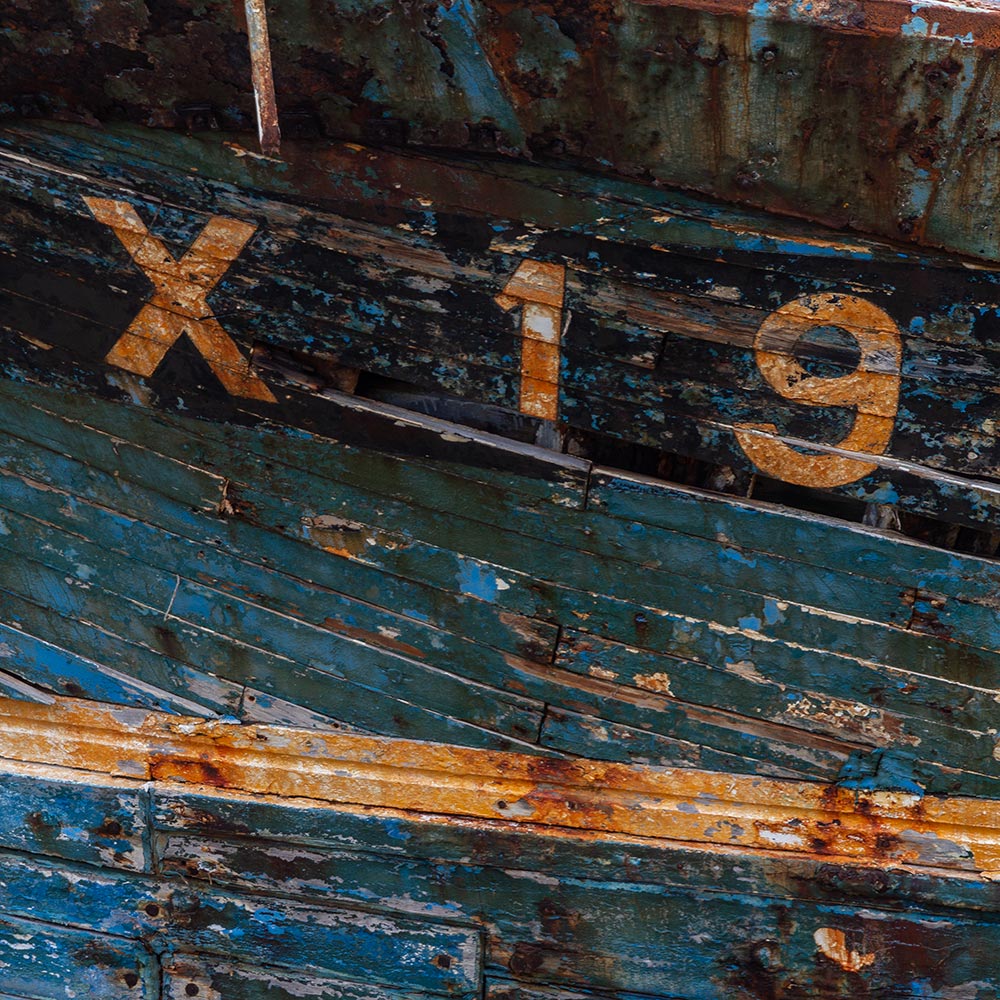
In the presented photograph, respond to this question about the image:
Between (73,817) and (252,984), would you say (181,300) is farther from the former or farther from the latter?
(252,984)

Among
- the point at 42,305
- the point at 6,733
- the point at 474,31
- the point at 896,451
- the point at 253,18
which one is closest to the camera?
the point at 253,18

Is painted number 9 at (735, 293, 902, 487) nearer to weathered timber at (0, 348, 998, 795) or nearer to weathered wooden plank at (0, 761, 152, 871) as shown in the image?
weathered timber at (0, 348, 998, 795)

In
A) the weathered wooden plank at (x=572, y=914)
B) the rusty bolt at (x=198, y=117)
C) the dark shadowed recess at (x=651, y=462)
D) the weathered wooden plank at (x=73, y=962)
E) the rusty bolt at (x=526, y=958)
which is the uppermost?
the rusty bolt at (x=198, y=117)

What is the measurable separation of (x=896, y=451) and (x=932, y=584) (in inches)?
13.5

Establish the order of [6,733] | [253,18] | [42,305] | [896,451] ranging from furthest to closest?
1. [6,733]
2. [42,305]
3. [896,451]
4. [253,18]

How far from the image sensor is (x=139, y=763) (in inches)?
119

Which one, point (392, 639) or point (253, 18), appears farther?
point (392, 639)

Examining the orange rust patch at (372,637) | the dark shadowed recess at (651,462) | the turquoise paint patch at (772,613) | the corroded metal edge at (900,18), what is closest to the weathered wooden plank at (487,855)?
the orange rust patch at (372,637)

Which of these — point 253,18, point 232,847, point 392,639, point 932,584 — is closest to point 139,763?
point 232,847

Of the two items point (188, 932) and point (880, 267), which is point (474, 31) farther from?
point (188, 932)

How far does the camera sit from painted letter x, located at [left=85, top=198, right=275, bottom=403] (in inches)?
107

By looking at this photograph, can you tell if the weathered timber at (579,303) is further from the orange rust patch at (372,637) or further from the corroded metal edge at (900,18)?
the orange rust patch at (372,637)

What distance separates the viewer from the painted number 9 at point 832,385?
254cm

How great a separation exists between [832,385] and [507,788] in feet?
4.35
